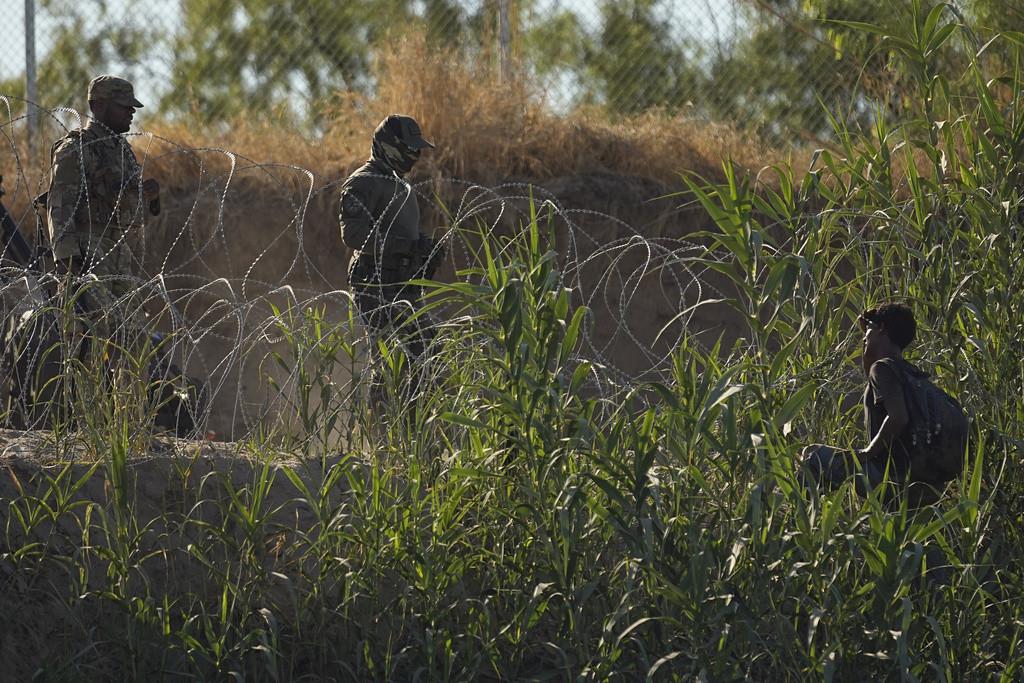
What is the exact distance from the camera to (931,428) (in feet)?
13.3

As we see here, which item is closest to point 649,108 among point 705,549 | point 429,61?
point 429,61

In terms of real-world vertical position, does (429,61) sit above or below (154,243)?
above

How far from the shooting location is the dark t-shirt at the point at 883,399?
406 cm

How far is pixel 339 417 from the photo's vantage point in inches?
188

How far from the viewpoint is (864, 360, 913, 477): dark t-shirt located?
4062 millimetres

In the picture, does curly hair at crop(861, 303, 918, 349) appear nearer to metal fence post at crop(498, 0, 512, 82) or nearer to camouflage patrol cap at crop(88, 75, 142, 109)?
camouflage patrol cap at crop(88, 75, 142, 109)

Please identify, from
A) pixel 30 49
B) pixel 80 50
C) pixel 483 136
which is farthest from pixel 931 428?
pixel 80 50

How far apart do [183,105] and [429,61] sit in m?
5.67

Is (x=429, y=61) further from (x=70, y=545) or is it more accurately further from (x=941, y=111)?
(x=70, y=545)

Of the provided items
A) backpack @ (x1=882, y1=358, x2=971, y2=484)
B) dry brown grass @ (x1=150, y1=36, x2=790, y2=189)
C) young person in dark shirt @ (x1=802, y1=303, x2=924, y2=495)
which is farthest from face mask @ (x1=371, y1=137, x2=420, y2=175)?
backpack @ (x1=882, y1=358, x2=971, y2=484)

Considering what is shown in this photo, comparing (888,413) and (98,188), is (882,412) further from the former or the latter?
(98,188)

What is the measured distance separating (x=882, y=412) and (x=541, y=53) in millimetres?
8846

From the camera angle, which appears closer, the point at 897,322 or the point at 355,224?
the point at 897,322

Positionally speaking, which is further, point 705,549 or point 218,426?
point 218,426
